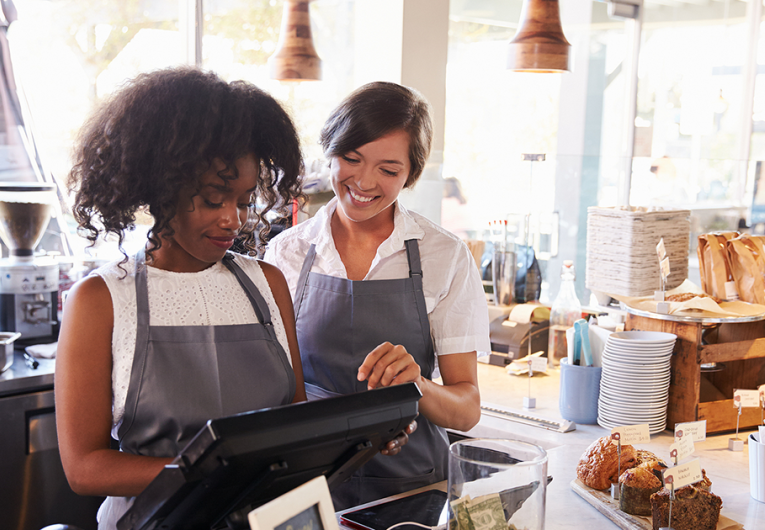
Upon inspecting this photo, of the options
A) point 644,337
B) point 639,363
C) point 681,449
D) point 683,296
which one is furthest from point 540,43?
point 681,449

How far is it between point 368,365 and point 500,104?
4357mm

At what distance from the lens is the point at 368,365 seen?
1.27 meters

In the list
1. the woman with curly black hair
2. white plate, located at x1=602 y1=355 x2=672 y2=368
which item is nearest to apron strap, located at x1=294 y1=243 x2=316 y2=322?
the woman with curly black hair

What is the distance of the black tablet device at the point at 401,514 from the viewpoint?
1355mm

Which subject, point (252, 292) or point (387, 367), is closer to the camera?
point (387, 367)

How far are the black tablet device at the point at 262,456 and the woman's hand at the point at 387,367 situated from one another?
27 cm

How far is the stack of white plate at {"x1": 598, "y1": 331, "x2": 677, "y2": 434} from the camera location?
209cm

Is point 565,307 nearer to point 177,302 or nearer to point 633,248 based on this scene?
point 633,248

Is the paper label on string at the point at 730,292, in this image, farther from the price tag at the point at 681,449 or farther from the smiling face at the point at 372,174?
the smiling face at the point at 372,174

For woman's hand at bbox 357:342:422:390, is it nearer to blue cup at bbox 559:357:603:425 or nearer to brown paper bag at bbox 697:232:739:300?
blue cup at bbox 559:357:603:425

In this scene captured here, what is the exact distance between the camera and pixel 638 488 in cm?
146

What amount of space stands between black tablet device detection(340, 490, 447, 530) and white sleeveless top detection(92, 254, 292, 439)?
0.33 meters

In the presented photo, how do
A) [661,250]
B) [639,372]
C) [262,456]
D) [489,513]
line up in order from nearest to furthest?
[262,456] → [489,513] → [639,372] → [661,250]

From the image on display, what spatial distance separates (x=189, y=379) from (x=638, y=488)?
94 cm
